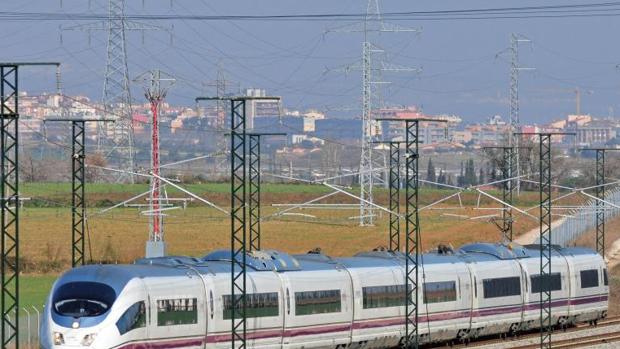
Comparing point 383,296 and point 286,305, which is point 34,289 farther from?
point 286,305

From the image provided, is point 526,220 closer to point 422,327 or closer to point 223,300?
point 422,327

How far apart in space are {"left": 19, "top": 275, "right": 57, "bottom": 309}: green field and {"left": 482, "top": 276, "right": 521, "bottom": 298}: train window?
18.6 meters

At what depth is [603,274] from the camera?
6288 cm

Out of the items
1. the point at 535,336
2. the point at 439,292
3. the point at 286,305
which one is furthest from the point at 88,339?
the point at 535,336

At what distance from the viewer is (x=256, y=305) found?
42.9 m

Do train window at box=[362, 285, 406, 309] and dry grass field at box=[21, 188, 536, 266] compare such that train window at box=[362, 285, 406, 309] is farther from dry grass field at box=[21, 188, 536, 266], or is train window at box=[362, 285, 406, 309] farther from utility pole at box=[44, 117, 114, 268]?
dry grass field at box=[21, 188, 536, 266]

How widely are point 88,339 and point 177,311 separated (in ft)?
11.6

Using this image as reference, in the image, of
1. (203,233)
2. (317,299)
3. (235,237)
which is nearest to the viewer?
(235,237)

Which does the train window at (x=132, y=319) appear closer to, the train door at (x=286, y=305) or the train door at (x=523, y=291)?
the train door at (x=286, y=305)

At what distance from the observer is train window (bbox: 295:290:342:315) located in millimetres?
44688

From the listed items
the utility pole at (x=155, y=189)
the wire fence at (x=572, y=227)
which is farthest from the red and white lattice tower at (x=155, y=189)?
the wire fence at (x=572, y=227)

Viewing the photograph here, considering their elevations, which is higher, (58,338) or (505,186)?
(505,186)

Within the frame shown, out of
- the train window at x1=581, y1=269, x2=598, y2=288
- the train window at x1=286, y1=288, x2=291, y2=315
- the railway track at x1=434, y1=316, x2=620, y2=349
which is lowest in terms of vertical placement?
the railway track at x1=434, y1=316, x2=620, y2=349

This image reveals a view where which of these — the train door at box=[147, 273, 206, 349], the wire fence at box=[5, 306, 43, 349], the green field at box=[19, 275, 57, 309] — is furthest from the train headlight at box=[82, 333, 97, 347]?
the green field at box=[19, 275, 57, 309]
